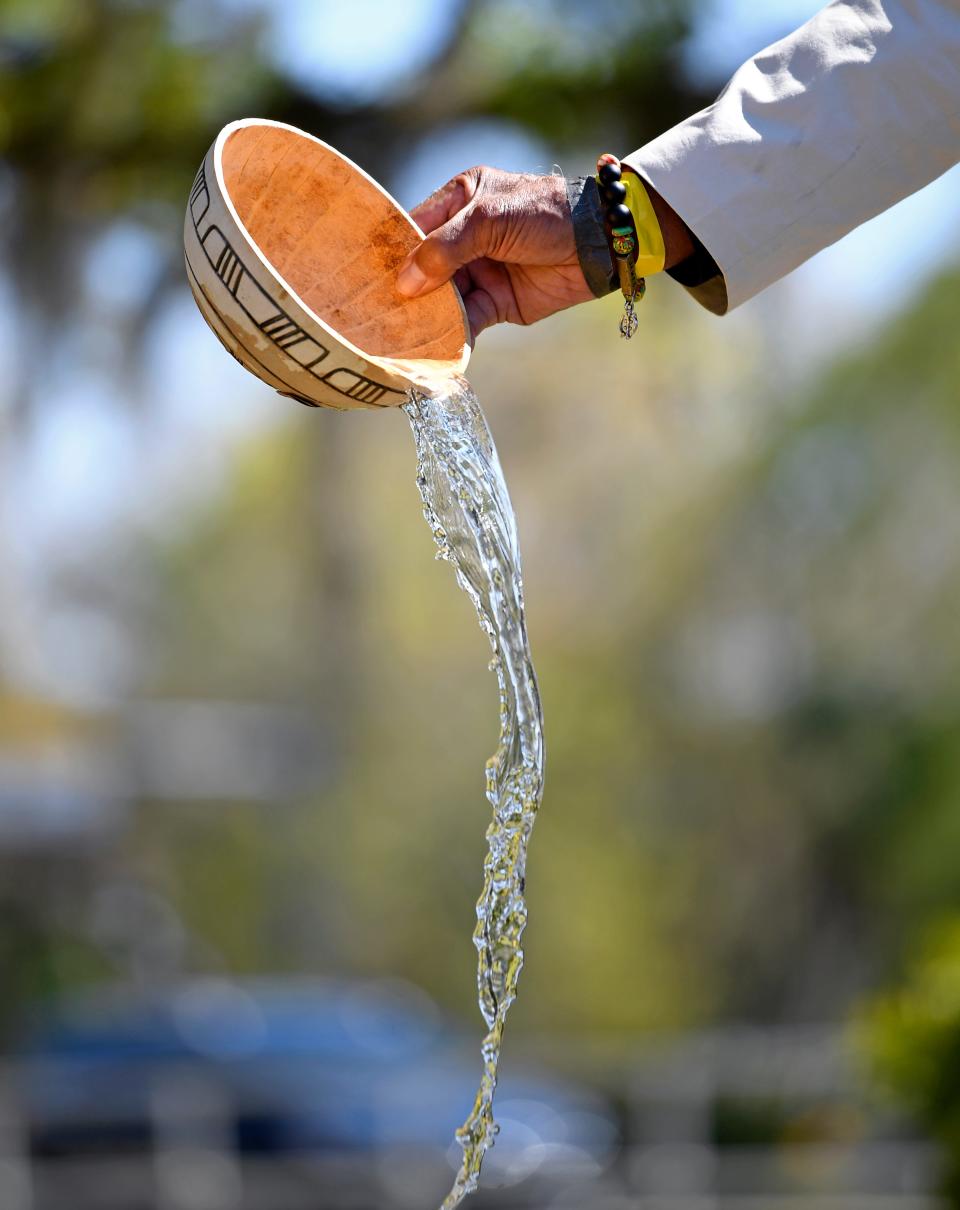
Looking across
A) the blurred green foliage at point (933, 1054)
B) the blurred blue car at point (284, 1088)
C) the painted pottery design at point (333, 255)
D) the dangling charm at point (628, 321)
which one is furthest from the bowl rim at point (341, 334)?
the blurred blue car at point (284, 1088)

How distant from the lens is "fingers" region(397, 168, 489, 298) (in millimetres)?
1654

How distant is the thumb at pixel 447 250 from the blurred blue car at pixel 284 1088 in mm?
4911

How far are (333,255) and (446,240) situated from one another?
0.66 feet

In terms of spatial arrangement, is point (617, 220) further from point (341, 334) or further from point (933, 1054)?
point (933, 1054)

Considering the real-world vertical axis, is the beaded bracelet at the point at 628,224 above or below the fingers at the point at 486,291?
below

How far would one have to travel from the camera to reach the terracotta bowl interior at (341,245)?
70.0 inches

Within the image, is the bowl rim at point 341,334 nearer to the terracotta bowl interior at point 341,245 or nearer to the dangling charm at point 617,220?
the terracotta bowl interior at point 341,245

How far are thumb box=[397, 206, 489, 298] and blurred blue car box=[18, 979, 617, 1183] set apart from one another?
4911 mm

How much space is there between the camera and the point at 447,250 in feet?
5.46

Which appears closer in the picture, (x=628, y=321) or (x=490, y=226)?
(x=490, y=226)

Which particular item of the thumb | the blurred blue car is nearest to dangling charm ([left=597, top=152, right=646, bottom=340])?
the thumb

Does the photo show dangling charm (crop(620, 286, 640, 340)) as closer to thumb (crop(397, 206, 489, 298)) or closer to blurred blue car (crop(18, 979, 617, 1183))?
thumb (crop(397, 206, 489, 298))

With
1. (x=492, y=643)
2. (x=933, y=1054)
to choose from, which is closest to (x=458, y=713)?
(x=933, y=1054)

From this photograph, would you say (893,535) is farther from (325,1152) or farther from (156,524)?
(156,524)
